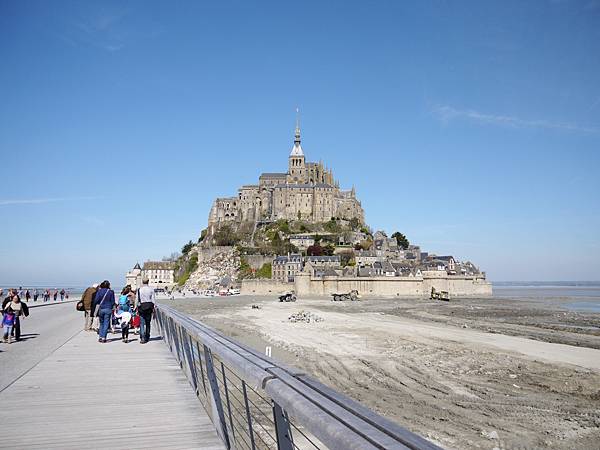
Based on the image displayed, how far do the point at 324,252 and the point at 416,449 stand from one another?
275ft

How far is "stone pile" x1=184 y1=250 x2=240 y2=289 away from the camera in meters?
88.9

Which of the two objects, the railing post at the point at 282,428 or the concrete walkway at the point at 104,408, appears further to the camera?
the concrete walkway at the point at 104,408

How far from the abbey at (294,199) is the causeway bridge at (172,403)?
300 feet

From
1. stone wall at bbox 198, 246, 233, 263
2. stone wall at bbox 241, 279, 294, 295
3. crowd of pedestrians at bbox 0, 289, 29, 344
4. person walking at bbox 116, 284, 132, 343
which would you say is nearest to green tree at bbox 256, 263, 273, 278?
stone wall at bbox 241, 279, 294, 295

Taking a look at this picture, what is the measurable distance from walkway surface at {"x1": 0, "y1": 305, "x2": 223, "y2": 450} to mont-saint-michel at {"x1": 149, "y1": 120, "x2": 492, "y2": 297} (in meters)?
62.8

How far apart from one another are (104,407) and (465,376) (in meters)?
12.2

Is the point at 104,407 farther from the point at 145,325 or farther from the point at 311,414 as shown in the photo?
the point at 145,325

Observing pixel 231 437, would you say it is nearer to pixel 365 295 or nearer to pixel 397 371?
pixel 397 371

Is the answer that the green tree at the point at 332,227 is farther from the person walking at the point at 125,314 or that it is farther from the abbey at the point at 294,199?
the person walking at the point at 125,314

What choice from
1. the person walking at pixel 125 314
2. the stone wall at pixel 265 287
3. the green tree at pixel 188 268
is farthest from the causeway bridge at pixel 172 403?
the green tree at pixel 188 268

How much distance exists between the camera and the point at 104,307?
12.0 m

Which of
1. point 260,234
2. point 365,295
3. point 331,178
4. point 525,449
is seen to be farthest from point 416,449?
point 331,178

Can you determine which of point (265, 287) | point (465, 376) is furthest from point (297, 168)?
point (465, 376)

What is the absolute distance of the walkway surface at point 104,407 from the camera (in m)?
4.28
